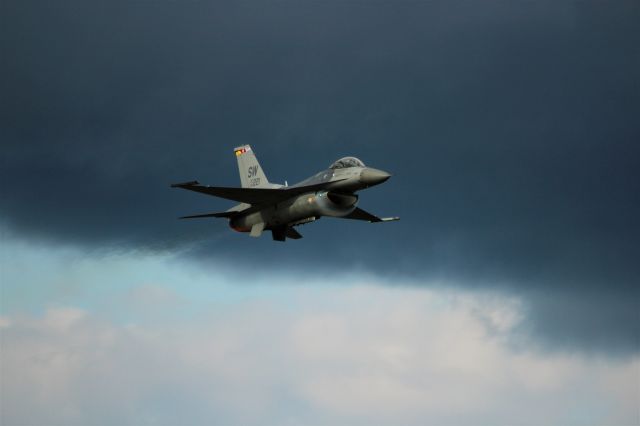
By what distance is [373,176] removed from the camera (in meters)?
62.6

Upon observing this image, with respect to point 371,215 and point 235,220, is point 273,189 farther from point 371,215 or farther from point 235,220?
point 371,215

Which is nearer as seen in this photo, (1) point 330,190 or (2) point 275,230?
(1) point 330,190

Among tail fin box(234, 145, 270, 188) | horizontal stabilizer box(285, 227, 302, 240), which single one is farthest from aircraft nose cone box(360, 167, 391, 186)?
tail fin box(234, 145, 270, 188)

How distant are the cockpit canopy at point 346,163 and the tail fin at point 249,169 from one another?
31.9 feet

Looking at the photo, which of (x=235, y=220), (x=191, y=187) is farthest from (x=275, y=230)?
(x=191, y=187)

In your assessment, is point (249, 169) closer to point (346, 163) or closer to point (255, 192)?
point (255, 192)

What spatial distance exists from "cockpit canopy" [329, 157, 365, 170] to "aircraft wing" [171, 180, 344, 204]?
1705mm

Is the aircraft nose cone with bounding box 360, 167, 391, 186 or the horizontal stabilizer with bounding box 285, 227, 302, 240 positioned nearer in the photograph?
the aircraft nose cone with bounding box 360, 167, 391, 186

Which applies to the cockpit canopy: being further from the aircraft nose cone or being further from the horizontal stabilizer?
the horizontal stabilizer

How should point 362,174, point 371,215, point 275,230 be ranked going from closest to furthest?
1. point 362,174
2. point 275,230
3. point 371,215

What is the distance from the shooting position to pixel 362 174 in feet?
206

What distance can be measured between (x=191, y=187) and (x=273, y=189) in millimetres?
5972

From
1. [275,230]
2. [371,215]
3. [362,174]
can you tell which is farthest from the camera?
[371,215]

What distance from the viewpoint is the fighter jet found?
63469mm
